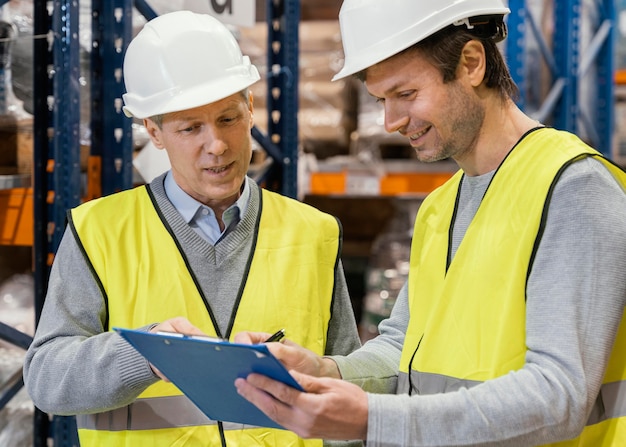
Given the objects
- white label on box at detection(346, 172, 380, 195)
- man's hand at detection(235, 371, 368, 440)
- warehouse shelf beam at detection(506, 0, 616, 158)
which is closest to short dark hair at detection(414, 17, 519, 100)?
man's hand at detection(235, 371, 368, 440)

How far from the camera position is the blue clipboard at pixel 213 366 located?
1.58m

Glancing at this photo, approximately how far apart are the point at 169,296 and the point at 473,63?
105 centimetres

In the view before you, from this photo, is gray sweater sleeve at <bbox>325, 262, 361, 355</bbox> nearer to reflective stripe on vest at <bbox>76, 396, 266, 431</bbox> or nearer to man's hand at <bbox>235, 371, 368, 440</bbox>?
reflective stripe on vest at <bbox>76, 396, 266, 431</bbox>

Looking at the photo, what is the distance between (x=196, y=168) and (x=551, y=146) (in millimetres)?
1075

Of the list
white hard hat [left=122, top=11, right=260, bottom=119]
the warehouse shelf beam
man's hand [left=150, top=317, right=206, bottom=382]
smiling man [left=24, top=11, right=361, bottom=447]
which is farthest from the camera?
the warehouse shelf beam

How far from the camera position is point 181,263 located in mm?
2404

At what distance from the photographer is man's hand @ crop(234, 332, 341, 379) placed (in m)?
1.87

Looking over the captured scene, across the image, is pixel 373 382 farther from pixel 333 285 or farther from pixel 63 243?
pixel 63 243

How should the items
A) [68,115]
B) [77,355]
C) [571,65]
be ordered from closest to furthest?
[77,355] < [68,115] < [571,65]

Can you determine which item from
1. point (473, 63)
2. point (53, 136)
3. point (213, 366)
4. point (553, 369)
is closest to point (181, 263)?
point (213, 366)

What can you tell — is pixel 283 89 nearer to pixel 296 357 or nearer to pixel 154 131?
pixel 154 131

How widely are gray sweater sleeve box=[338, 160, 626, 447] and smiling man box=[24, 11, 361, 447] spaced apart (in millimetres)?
823

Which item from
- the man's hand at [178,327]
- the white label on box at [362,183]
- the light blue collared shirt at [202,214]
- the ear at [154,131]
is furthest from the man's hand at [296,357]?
the white label on box at [362,183]

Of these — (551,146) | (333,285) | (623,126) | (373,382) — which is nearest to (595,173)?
(551,146)
